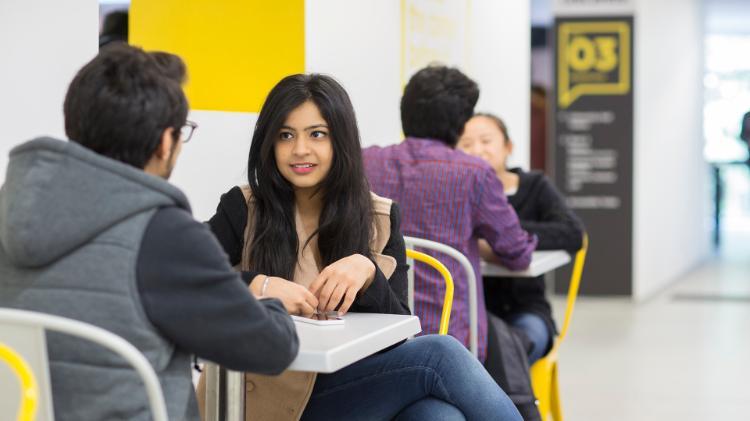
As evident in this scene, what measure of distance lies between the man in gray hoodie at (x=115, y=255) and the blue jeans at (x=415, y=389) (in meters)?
0.65

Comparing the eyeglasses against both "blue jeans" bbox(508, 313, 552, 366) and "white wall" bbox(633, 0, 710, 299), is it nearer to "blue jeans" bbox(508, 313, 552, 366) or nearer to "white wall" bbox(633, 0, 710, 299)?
"blue jeans" bbox(508, 313, 552, 366)

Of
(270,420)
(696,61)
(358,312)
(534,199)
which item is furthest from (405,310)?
(696,61)

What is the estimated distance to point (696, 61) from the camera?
1088 cm

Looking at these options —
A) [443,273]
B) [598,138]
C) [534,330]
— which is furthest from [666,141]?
[443,273]

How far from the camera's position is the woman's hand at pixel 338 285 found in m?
2.21

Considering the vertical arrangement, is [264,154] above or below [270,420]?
above

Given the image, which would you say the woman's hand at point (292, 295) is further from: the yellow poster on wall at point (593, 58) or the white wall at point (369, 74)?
the yellow poster on wall at point (593, 58)

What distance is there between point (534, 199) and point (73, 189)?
2.81 meters

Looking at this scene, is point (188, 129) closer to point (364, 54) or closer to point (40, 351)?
point (364, 54)

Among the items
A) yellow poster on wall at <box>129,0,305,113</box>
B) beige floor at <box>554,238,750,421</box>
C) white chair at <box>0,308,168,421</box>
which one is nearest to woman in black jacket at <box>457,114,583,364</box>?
beige floor at <box>554,238,750,421</box>

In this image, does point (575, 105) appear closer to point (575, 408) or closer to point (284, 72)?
point (575, 408)

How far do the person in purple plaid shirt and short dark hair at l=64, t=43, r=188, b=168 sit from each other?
1.67 meters

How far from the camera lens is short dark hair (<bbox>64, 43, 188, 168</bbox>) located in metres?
1.64

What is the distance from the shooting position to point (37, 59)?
2355 mm
